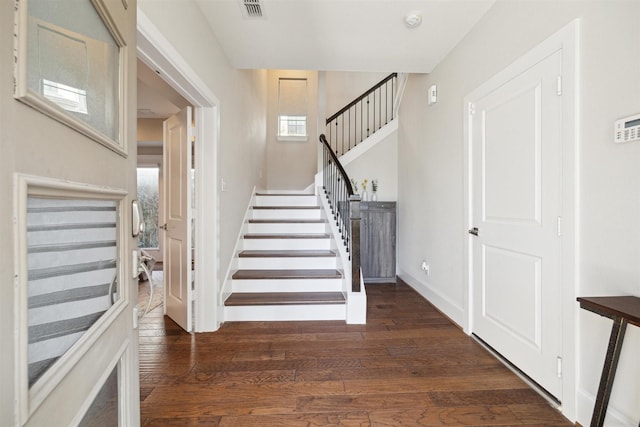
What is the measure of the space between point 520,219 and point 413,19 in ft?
5.58

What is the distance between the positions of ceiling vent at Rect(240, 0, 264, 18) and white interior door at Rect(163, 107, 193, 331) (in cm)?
94

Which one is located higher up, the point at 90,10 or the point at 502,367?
the point at 90,10

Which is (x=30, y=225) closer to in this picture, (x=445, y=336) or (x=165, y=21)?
(x=165, y=21)

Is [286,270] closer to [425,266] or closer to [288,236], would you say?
[288,236]

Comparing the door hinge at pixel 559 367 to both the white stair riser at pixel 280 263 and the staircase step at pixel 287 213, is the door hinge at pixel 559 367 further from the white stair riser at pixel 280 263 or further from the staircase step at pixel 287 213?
the staircase step at pixel 287 213

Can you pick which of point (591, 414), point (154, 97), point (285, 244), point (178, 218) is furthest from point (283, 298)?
point (154, 97)

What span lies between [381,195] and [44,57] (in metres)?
4.37

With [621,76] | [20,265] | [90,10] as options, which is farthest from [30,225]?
[621,76]

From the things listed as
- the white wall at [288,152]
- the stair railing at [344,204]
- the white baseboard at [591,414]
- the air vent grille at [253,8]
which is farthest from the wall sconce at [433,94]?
the white wall at [288,152]

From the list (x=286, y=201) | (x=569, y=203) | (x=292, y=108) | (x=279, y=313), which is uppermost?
(x=292, y=108)

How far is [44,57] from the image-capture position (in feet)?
1.91

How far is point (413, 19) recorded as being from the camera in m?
2.33

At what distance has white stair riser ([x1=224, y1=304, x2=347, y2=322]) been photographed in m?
2.90

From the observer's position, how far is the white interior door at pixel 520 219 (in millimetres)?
1731
